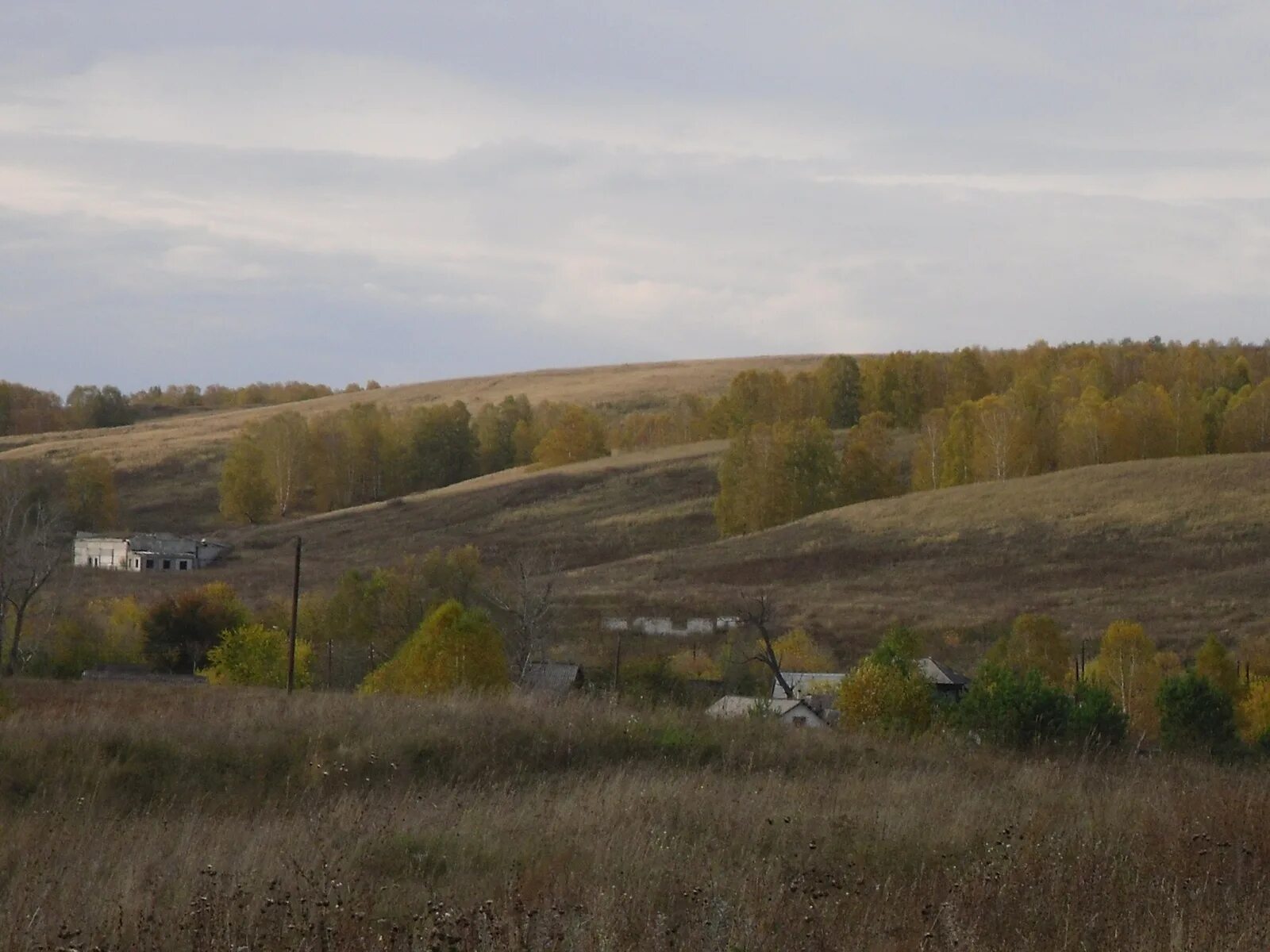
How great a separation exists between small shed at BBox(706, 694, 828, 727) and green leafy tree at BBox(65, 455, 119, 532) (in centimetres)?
8506

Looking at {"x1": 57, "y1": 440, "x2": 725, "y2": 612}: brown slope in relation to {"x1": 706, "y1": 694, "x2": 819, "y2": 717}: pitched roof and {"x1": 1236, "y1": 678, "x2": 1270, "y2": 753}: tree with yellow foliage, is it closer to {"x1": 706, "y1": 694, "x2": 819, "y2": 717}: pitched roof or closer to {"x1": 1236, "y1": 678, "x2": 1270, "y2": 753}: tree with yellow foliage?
{"x1": 706, "y1": 694, "x2": 819, "y2": 717}: pitched roof

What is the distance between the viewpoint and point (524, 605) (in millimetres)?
46781

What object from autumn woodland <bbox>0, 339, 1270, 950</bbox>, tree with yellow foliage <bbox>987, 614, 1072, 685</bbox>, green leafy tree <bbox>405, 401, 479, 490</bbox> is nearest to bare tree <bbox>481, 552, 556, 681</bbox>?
autumn woodland <bbox>0, 339, 1270, 950</bbox>

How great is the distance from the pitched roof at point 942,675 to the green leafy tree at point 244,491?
254ft

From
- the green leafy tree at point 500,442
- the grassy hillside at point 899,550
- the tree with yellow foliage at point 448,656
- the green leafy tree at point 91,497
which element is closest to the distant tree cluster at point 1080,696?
the grassy hillside at point 899,550

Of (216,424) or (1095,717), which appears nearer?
(1095,717)

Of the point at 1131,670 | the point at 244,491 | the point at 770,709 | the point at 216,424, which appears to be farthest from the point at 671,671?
the point at 216,424

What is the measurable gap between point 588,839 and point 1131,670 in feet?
131

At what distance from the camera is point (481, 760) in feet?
40.3

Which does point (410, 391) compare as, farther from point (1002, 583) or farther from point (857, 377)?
point (1002, 583)

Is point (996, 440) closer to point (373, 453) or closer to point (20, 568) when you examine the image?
point (373, 453)

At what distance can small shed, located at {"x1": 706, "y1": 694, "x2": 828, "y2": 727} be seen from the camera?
607 inches

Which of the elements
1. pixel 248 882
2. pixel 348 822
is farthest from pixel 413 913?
pixel 348 822

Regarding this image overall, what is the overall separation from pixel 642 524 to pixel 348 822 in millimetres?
82417
